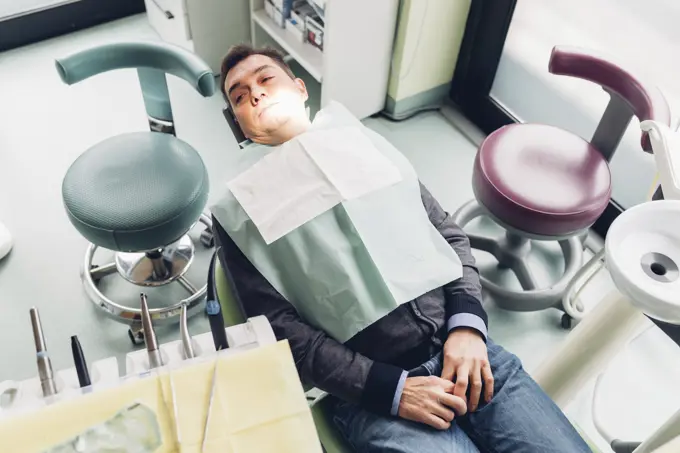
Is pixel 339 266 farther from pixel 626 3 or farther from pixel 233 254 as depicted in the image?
pixel 626 3

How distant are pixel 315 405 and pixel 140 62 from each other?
39.6 inches

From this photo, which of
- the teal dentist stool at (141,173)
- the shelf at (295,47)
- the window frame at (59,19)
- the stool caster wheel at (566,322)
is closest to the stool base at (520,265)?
the stool caster wheel at (566,322)

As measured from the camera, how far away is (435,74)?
2738mm

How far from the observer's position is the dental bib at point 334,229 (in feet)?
4.29

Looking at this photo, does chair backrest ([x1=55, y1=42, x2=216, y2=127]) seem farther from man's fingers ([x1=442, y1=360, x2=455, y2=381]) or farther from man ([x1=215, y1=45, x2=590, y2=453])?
man's fingers ([x1=442, y1=360, x2=455, y2=381])

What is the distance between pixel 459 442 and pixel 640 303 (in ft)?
1.65

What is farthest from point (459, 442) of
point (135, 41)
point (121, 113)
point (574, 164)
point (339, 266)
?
point (121, 113)

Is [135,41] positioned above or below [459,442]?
above

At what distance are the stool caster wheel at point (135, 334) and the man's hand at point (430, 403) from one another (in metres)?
1.03

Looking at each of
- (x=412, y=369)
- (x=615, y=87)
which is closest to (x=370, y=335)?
(x=412, y=369)

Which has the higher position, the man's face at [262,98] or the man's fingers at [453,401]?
the man's face at [262,98]

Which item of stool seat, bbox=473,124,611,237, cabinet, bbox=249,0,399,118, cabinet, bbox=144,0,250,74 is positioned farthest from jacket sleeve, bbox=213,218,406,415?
cabinet, bbox=144,0,250,74

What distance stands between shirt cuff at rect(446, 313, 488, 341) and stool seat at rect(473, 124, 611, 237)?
0.51 m

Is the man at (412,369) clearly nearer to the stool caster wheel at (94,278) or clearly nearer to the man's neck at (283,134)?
the man's neck at (283,134)
